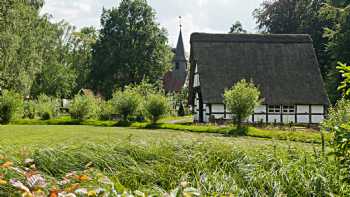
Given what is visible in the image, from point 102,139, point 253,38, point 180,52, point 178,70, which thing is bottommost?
point 102,139

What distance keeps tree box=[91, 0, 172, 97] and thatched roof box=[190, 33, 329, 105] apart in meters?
12.5

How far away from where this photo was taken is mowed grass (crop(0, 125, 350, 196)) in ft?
16.6

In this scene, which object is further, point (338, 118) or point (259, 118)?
point (259, 118)

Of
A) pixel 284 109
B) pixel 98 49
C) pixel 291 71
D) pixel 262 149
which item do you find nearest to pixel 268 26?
pixel 291 71

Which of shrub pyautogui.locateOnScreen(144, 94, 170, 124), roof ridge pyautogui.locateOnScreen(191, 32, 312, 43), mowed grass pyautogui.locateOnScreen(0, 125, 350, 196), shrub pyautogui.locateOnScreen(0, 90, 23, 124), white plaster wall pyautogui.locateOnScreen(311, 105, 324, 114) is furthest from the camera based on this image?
roof ridge pyautogui.locateOnScreen(191, 32, 312, 43)

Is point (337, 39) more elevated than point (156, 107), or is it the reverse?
point (337, 39)

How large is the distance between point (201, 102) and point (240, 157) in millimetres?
21943

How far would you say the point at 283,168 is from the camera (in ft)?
17.6

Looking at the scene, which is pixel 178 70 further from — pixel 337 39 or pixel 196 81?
pixel 337 39

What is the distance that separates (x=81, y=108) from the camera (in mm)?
25875

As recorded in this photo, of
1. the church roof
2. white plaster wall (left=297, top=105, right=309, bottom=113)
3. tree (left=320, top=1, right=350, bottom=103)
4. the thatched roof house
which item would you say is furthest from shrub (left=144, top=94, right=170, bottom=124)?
the church roof

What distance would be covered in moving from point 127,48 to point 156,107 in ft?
62.4

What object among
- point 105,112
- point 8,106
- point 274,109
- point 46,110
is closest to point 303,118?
point 274,109

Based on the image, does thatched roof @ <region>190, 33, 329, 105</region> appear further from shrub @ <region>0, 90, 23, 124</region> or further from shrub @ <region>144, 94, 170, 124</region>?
shrub @ <region>0, 90, 23, 124</region>
